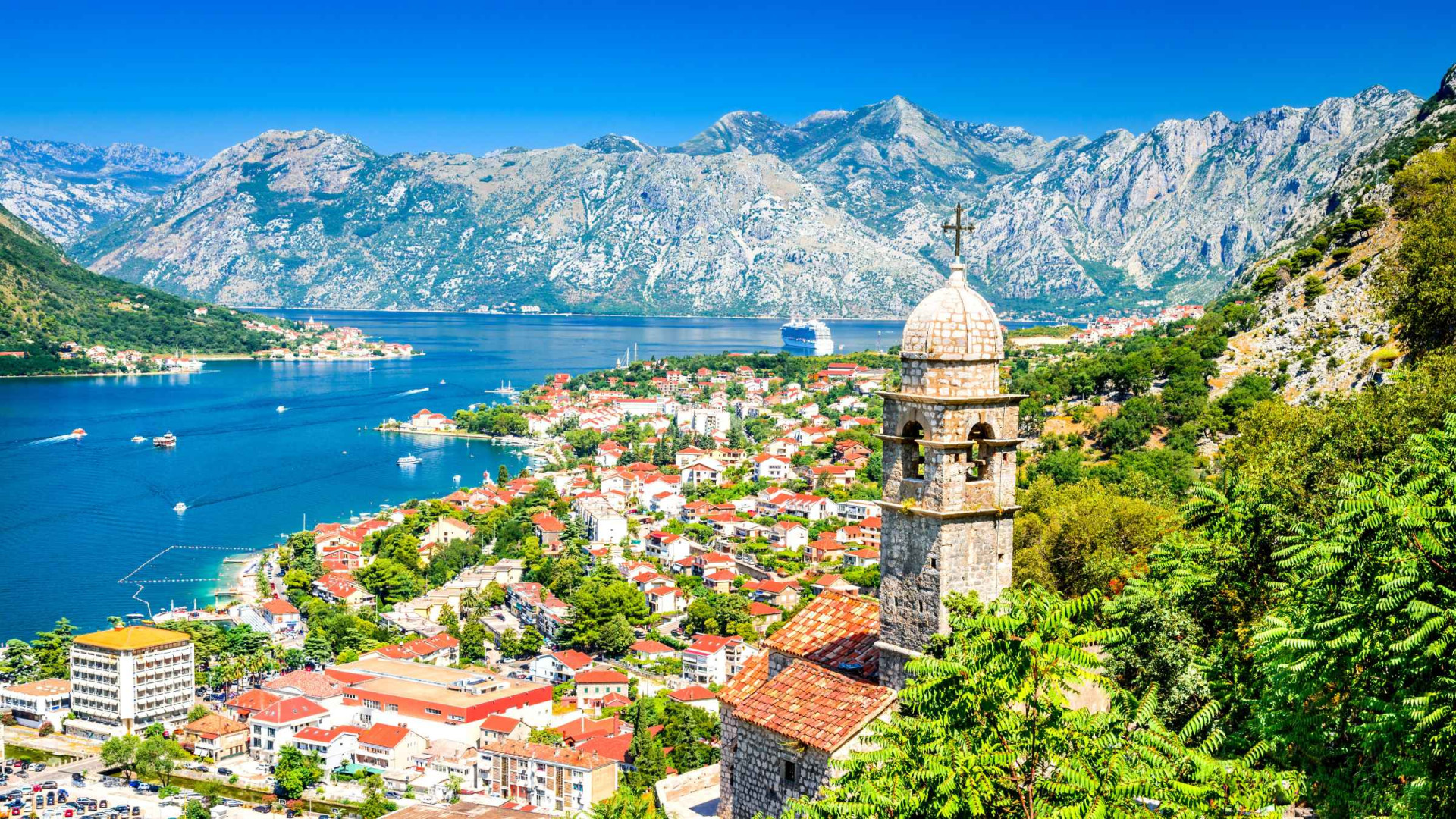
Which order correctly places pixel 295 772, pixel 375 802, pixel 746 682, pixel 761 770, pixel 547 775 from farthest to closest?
pixel 295 772, pixel 547 775, pixel 375 802, pixel 746 682, pixel 761 770

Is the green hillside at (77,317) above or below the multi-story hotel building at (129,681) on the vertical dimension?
above

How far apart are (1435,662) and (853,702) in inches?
173

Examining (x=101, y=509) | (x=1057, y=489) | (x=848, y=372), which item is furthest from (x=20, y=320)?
(x=1057, y=489)

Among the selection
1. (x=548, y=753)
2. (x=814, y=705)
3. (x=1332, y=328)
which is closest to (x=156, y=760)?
(x=548, y=753)

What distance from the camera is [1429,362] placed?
642 inches

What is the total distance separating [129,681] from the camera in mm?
29578

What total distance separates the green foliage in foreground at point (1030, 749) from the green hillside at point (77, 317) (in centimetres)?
11071

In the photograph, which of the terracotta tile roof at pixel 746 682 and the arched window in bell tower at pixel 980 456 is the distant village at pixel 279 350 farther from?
the arched window in bell tower at pixel 980 456

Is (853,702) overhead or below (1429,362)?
below

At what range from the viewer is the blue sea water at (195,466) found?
40594 millimetres

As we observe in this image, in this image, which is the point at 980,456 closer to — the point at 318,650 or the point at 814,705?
the point at 814,705

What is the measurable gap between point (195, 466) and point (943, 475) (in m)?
60.5

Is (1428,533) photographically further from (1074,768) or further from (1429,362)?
(1429,362)

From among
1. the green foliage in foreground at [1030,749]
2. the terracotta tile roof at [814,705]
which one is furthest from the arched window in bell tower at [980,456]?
the green foliage in foreground at [1030,749]
